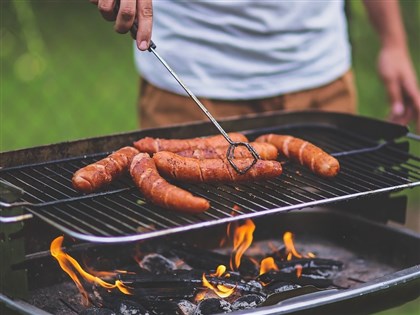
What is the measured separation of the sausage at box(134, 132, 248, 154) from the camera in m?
2.89

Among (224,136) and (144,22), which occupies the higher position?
(144,22)

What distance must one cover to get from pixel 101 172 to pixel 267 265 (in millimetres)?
796

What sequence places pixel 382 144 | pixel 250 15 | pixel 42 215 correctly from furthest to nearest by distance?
1. pixel 250 15
2. pixel 382 144
3. pixel 42 215

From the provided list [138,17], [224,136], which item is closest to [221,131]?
[224,136]

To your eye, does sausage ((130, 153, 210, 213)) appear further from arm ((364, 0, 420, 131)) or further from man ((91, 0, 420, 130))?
arm ((364, 0, 420, 131))

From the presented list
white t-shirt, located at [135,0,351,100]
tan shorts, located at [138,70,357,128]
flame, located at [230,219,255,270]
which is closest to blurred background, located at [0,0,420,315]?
tan shorts, located at [138,70,357,128]

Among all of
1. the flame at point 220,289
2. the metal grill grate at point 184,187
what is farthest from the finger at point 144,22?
the flame at point 220,289

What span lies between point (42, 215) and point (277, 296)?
0.76 metres

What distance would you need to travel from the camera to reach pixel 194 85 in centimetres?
368

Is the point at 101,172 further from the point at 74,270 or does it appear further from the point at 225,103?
the point at 225,103

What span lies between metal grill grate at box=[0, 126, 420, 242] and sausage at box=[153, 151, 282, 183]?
6 cm

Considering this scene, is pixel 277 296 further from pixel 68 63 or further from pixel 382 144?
pixel 68 63

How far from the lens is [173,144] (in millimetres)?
2914

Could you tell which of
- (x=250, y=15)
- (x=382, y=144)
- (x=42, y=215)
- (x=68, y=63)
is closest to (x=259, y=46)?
(x=250, y=15)
